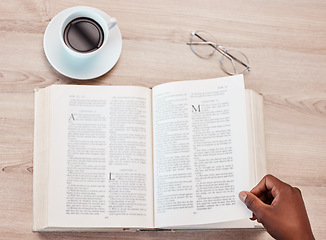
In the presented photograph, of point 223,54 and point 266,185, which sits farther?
point 223,54

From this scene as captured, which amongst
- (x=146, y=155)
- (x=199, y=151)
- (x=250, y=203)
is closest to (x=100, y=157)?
(x=146, y=155)

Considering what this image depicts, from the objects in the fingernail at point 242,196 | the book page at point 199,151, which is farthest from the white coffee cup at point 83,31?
the fingernail at point 242,196

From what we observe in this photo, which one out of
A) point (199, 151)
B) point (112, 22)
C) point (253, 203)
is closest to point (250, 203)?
point (253, 203)

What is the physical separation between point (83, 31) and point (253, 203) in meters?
0.46

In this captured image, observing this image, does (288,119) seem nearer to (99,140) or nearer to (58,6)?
(99,140)

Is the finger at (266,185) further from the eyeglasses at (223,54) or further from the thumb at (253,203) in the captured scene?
the eyeglasses at (223,54)

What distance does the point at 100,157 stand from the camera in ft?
2.81

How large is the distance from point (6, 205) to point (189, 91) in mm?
422

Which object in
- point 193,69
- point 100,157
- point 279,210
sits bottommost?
point 279,210

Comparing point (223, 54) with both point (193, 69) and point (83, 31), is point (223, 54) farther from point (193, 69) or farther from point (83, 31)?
point (83, 31)

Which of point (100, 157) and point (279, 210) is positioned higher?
point (100, 157)

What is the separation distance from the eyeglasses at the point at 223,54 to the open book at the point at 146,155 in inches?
2.4

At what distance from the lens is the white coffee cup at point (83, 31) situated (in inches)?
33.5

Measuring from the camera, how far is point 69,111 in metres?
0.87
